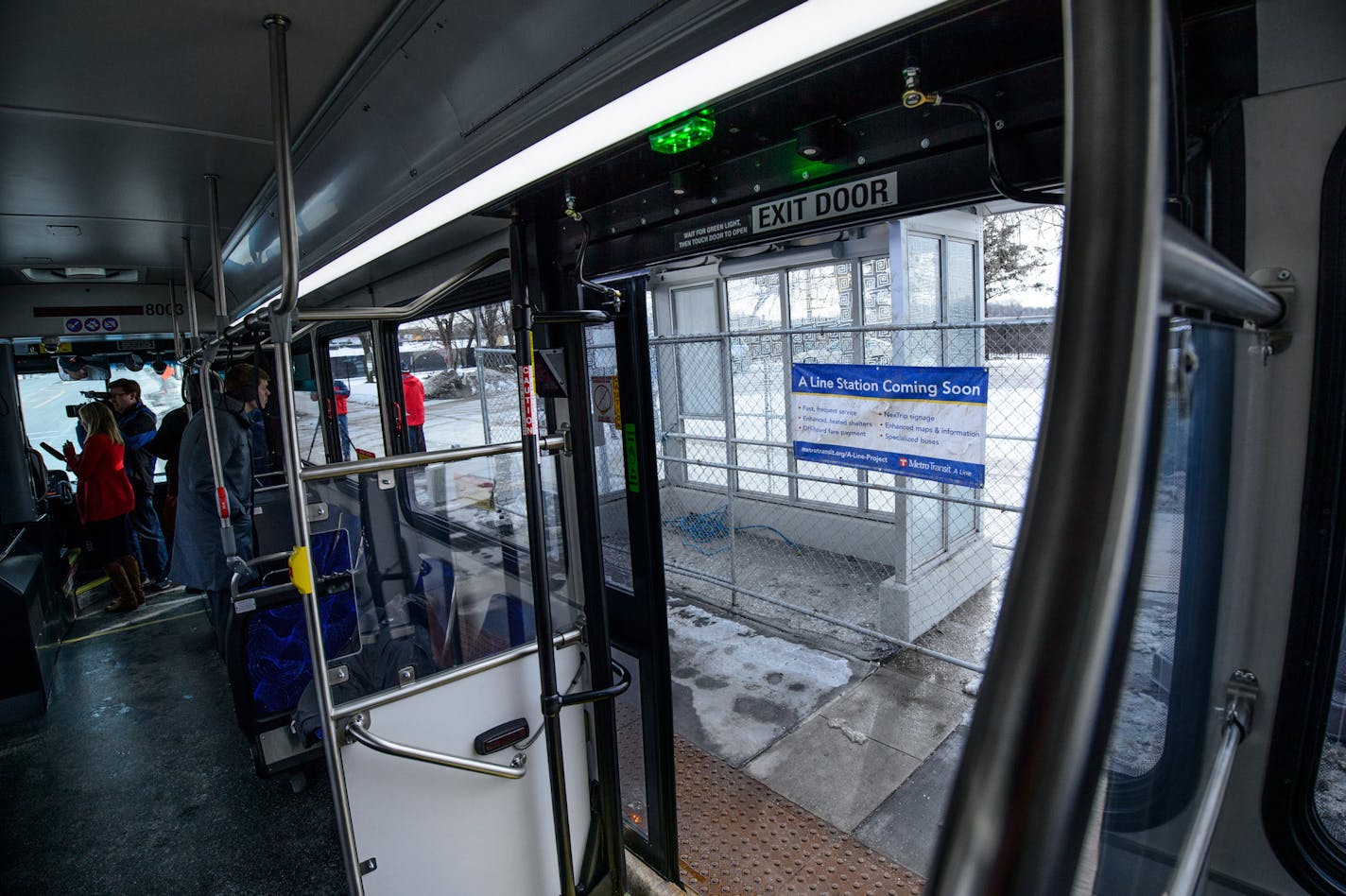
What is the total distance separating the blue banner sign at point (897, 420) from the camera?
4.08m

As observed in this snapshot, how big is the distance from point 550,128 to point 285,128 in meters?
0.84

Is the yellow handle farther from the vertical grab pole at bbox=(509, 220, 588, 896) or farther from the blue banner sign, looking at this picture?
the blue banner sign

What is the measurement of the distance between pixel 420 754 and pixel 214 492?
3207 millimetres

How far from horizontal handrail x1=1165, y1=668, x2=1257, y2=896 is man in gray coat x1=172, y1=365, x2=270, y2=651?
4637 mm

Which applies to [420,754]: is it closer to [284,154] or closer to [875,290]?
[284,154]

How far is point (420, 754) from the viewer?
7.20 ft

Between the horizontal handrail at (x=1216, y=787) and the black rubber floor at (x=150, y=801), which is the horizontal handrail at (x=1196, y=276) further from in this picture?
the black rubber floor at (x=150, y=801)

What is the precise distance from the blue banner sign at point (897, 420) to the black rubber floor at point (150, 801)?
3.72 m

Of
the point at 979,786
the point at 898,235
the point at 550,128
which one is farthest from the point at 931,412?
the point at 979,786

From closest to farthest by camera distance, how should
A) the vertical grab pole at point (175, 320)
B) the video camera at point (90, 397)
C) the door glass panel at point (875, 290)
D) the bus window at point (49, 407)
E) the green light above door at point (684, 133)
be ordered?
the green light above door at point (684, 133) < the vertical grab pole at point (175, 320) < the door glass panel at point (875, 290) < the video camera at point (90, 397) < the bus window at point (49, 407)

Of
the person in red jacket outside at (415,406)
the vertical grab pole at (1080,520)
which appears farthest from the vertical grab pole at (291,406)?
the person in red jacket outside at (415,406)

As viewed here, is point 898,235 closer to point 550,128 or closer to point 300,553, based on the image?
point 550,128

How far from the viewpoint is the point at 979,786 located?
12.3 inches

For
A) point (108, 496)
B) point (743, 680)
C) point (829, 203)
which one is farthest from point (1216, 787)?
point (108, 496)
